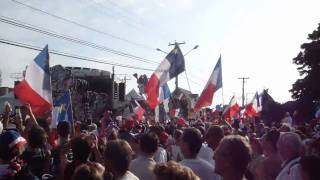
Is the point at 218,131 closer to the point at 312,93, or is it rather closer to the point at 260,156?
the point at 260,156

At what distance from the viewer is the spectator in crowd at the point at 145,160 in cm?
583

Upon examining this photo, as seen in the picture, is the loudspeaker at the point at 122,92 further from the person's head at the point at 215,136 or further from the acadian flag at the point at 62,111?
the person's head at the point at 215,136

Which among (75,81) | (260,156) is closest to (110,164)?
(260,156)

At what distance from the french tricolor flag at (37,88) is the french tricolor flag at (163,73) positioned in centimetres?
470

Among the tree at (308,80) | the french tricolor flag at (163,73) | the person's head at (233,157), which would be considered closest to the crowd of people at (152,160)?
the person's head at (233,157)

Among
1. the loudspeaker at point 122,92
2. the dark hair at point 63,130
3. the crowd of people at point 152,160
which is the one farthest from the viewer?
the loudspeaker at point 122,92

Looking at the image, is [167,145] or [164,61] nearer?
[167,145]

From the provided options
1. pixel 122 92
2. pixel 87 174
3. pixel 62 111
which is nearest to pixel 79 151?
pixel 87 174

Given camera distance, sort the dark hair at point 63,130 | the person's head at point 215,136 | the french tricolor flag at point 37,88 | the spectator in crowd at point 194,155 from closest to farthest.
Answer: the spectator in crowd at point 194,155
the person's head at point 215,136
the dark hair at point 63,130
the french tricolor flag at point 37,88

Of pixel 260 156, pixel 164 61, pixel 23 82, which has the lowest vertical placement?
pixel 260 156

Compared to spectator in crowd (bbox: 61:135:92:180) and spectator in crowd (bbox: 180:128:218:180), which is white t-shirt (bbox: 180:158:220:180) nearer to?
spectator in crowd (bbox: 180:128:218:180)

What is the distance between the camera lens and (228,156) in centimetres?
417

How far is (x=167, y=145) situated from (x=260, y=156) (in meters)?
3.06

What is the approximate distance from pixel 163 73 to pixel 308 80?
784 inches
